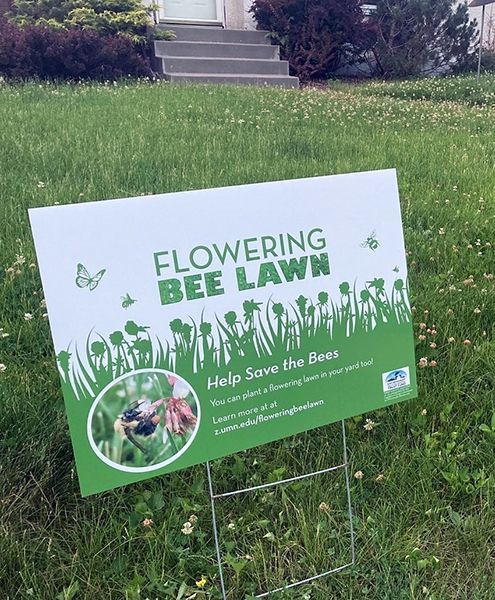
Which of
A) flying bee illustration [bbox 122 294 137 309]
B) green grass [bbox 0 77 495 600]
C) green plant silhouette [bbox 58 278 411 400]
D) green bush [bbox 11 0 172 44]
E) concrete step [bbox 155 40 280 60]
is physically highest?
green bush [bbox 11 0 172 44]

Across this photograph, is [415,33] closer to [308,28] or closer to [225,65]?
[308,28]

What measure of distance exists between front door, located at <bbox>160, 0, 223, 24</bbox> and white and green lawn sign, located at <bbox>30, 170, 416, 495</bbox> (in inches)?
547

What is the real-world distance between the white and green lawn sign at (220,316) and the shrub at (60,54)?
1015 centimetres

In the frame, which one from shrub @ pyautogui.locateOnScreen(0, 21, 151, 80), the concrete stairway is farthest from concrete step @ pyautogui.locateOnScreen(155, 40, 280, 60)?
shrub @ pyautogui.locateOnScreen(0, 21, 151, 80)

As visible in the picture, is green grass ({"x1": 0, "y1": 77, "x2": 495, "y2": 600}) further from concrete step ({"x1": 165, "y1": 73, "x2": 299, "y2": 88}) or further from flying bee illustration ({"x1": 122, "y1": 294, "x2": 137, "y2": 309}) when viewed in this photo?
concrete step ({"x1": 165, "y1": 73, "x2": 299, "y2": 88})

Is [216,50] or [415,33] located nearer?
[216,50]

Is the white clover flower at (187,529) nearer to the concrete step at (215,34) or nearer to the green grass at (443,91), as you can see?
the green grass at (443,91)

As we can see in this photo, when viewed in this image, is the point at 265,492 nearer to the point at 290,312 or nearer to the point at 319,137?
the point at 290,312

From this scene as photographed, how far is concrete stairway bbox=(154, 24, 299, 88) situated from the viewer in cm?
1259

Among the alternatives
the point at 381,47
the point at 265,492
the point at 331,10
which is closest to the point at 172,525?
the point at 265,492

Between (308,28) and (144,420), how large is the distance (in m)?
14.5

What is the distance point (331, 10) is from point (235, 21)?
2.29 meters

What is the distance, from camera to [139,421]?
175 centimetres

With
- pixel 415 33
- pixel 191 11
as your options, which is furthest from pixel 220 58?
pixel 415 33
